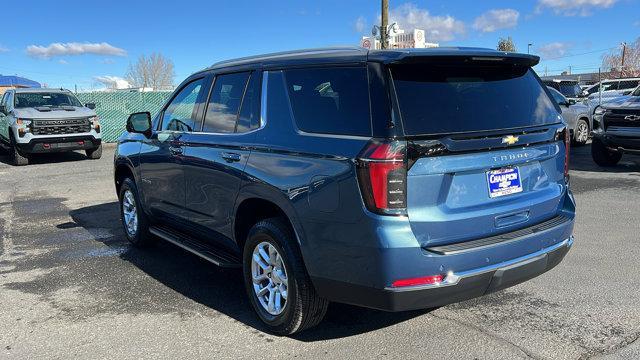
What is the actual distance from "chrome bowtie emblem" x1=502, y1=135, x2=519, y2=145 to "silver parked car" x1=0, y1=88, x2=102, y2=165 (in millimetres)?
13193

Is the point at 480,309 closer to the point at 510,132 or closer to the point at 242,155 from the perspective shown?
the point at 510,132

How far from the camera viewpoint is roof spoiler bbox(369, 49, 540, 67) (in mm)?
3191

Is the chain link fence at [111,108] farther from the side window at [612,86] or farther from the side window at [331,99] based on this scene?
the side window at [612,86]

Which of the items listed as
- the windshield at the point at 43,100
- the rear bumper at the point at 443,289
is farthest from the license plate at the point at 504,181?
the windshield at the point at 43,100

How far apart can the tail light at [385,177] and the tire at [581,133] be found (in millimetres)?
12829

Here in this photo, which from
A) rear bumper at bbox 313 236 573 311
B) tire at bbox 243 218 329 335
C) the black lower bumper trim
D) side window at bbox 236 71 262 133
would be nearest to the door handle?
side window at bbox 236 71 262 133

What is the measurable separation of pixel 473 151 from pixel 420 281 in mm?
815

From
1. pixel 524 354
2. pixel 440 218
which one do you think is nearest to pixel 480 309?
pixel 524 354

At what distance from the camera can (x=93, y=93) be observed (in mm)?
20000

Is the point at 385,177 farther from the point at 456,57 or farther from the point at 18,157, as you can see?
the point at 18,157

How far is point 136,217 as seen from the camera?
6.04 m

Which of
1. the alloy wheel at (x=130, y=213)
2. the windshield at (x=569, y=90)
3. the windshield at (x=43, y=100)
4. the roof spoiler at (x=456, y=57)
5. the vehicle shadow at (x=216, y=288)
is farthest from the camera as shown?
the windshield at (x=569, y=90)

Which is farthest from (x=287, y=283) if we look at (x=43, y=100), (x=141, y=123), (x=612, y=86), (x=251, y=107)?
(x=612, y=86)

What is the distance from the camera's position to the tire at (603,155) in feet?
36.3
